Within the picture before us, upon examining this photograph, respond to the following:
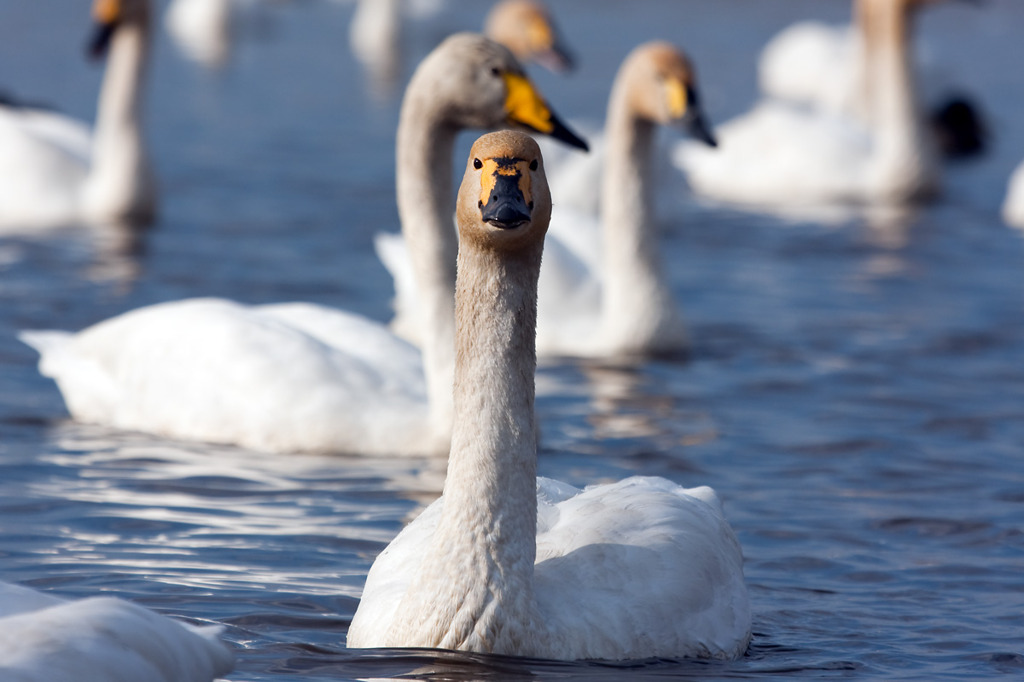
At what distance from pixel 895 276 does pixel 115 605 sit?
916cm

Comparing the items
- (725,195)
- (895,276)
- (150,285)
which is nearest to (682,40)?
(725,195)

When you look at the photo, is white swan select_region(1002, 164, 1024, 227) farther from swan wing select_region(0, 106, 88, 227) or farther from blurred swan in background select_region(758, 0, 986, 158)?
swan wing select_region(0, 106, 88, 227)

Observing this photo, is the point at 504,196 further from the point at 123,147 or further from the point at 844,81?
the point at 844,81

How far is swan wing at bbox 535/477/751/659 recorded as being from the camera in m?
5.10

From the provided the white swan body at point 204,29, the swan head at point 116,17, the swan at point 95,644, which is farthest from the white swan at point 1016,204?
the white swan body at point 204,29

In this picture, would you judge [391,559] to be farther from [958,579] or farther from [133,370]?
[133,370]

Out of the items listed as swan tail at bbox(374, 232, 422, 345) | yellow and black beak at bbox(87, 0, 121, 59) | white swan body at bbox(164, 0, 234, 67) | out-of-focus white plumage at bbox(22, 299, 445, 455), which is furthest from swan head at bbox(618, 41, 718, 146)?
white swan body at bbox(164, 0, 234, 67)

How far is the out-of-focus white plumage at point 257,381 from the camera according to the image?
7.93m

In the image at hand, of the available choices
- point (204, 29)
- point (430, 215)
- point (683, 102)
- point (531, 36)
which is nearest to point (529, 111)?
point (430, 215)

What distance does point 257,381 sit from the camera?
7945mm

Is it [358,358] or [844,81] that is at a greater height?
[844,81]

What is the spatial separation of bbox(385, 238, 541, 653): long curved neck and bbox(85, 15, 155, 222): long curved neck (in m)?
8.89

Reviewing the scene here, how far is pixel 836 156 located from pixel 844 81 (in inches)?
236

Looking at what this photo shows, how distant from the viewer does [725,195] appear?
16.4 m
